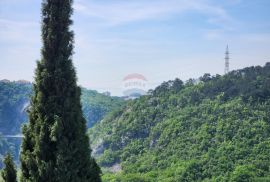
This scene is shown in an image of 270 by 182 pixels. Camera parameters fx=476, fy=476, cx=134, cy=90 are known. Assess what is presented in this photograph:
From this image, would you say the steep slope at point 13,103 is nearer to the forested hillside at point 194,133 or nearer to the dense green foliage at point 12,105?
the dense green foliage at point 12,105

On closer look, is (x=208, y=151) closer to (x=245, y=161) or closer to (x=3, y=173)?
(x=245, y=161)

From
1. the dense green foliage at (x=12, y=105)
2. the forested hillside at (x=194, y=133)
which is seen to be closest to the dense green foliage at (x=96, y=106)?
the dense green foliage at (x=12, y=105)

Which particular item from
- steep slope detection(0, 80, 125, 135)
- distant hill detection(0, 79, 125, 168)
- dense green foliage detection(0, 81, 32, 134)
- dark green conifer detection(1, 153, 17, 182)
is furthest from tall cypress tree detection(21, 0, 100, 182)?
dense green foliage detection(0, 81, 32, 134)

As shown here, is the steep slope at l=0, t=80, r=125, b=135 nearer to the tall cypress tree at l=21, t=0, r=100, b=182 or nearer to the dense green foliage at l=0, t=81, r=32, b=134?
the dense green foliage at l=0, t=81, r=32, b=134

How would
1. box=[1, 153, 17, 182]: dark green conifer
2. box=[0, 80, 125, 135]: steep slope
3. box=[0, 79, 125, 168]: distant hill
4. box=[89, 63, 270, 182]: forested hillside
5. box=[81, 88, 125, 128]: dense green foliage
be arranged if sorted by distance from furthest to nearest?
1. box=[0, 80, 125, 135]: steep slope
2. box=[0, 79, 125, 168]: distant hill
3. box=[81, 88, 125, 128]: dense green foliage
4. box=[89, 63, 270, 182]: forested hillside
5. box=[1, 153, 17, 182]: dark green conifer

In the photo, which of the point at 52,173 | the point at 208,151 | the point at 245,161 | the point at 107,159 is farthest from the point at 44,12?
the point at 107,159

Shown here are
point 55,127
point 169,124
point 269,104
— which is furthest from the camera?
point 169,124
